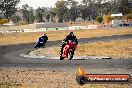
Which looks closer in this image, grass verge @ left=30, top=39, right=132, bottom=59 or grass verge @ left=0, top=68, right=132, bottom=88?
grass verge @ left=0, top=68, right=132, bottom=88

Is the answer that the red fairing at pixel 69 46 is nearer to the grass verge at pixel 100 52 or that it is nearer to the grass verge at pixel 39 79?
the grass verge at pixel 39 79

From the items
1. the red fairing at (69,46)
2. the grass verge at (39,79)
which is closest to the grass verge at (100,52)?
the grass verge at (39,79)

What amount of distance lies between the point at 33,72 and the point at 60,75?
201cm

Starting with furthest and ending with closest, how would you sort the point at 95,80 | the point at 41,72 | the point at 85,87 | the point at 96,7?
the point at 96,7
the point at 41,72
the point at 85,87
the point at 95,80

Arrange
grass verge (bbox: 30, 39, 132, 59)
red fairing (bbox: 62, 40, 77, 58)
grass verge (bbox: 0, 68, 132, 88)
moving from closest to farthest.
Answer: grass verge (bbox: 0, 68, 132, 88) → red fairing (bbox: 62, 40, 77, 58) → grass verge (bbox: 30, 39, 132, 59)

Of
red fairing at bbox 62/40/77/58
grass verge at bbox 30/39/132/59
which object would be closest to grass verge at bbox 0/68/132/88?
red fairing at bbox 62/40/77/58

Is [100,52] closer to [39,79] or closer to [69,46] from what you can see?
[39,79]

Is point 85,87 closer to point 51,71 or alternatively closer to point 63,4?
point 51,71

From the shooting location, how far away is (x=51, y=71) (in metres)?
15.5

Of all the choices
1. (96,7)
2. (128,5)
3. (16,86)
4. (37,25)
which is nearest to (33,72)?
(16,86)

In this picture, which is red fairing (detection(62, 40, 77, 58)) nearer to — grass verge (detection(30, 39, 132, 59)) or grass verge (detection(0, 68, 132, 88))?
grass verge (detection(0, 68, 132, 88))

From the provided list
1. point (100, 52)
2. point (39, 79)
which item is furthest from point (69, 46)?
point (100, 52)

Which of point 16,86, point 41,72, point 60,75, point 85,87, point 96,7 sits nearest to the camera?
point 85,87

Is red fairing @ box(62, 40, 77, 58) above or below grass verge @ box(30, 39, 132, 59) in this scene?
above
